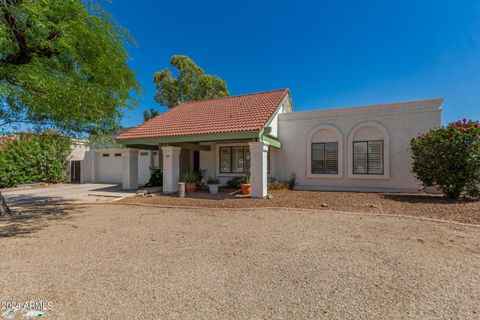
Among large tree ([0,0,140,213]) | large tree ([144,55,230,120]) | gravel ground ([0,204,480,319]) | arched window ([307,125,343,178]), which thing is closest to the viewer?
gravel ground ([0,204,480,319])

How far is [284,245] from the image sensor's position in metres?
4.70

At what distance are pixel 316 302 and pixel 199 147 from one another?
12122mm

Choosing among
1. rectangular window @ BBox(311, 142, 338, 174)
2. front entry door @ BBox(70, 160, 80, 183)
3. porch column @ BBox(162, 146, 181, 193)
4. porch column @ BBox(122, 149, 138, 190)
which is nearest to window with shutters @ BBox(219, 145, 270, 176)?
rectangular window @ BBox(311, 142, 338, 174)

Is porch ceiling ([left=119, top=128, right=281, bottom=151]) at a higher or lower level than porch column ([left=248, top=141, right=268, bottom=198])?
higher

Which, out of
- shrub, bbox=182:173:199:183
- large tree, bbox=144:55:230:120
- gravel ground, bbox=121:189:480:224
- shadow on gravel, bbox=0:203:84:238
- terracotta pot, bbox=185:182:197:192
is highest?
large tree, bbox=144:55:230:120

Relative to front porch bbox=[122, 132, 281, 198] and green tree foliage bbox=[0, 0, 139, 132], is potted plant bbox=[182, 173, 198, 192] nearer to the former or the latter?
front porch bbox=[122, 132, 281, 198]

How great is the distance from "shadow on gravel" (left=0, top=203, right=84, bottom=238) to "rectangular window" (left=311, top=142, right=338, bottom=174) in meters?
11.5

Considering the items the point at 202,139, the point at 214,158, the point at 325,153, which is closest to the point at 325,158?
the point at 325,153

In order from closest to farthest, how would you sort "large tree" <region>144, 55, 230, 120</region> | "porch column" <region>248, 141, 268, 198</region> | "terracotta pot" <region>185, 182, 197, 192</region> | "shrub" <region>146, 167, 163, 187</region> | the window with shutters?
"porch column" <region>248, 141, 268, 198</region> < "terracotta pot" <region>185, 182, 197, 192</region> < the window with shutters < "shrub" <region>146, 167, 163, 187</region> < "large tree" <region>144, 55, 230, 120</region>

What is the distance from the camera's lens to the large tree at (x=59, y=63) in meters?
5.36

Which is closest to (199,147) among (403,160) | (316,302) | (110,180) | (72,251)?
(110,180)

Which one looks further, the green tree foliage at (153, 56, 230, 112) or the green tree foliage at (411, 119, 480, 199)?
the green tree foliage at (153, 56, 230, 112)

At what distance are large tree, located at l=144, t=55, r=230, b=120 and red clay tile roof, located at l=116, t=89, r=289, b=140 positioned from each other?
9.31 m

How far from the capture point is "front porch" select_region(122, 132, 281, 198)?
32.6 ft
